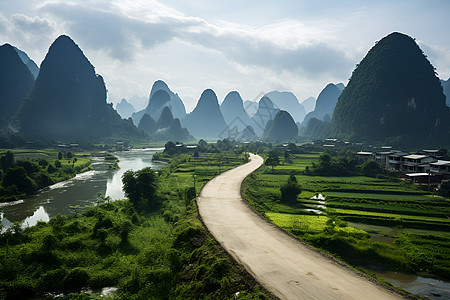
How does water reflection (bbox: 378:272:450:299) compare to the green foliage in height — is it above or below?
below

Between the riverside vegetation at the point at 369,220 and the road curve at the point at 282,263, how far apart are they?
2.64 meters

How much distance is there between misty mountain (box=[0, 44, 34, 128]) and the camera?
121131 mm

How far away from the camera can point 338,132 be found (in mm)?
119188

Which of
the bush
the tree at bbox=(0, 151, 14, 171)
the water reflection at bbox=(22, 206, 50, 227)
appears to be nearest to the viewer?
the bush

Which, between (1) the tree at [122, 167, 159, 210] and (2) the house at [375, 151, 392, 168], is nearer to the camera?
(1) the tree at [122, 167, 159, 210]

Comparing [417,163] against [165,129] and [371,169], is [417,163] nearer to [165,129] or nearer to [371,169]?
[371,169]

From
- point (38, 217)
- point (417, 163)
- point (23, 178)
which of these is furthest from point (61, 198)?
point (417, 163)

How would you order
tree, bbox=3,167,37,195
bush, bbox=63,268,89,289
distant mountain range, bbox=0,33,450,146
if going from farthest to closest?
distant mountain range, bbox=0,33,450,146, tree, bbox=3,167,37,195, bush, bbox=63,268,89,289

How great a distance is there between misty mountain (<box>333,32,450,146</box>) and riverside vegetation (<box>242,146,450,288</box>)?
218 feet

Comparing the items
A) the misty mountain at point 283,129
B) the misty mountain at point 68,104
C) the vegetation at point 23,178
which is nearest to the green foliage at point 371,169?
the vegetation at point 23,178

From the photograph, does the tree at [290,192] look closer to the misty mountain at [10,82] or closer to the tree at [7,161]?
the tree at [7,161]

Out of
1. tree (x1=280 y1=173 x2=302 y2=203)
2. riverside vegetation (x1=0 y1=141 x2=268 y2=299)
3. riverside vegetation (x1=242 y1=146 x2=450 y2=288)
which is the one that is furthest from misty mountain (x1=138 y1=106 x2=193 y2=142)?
riverside vegetation (x1=0 y1=141 x2=268 y2=299)

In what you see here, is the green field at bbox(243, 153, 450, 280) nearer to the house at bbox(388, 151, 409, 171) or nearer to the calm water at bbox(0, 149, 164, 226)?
the house at bbox(388, 151, 409, 171)

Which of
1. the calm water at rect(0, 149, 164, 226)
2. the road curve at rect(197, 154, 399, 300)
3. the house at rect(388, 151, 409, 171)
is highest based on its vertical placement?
the house at rect(388, 151, 409, 171)
